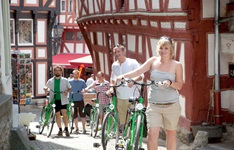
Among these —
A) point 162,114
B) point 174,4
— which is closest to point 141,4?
point 174,4

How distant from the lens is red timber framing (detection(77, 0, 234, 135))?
13742 millimetres

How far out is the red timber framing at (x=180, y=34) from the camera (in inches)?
541

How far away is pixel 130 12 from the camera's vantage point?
59.1ft

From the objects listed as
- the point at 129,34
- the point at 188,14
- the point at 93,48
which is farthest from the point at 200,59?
the point at 93,48

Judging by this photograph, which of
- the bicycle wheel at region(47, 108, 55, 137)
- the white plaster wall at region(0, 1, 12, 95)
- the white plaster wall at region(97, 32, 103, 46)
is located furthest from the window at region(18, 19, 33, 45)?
the white plaster wall at region(0, 1, 12, 95)

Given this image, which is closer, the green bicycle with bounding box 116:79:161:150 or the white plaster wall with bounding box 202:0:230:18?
the green bicycle with bounding box 116:79:161:150

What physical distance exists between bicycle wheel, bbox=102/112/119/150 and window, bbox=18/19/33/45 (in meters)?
25.1

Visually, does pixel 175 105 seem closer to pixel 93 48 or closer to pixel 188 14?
pixel 188 14

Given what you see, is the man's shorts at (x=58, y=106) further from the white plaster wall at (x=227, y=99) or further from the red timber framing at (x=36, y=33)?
the red timber framing at (x=36, y=33)

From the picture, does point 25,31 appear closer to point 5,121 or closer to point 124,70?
point 124,70

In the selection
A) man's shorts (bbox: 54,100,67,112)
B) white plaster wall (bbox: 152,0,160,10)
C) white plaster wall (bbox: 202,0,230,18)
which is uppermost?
white plaster wall (bbox: 152,0,160,10)

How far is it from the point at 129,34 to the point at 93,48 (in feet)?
23.8

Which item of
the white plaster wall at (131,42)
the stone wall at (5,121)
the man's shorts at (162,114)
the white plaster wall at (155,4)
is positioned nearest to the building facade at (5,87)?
the stone wall at (5,121)

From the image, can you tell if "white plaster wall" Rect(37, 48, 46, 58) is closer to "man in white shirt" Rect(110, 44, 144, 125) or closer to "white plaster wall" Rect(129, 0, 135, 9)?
"white plaster wall" Rect(129, 0, 135, 9)
